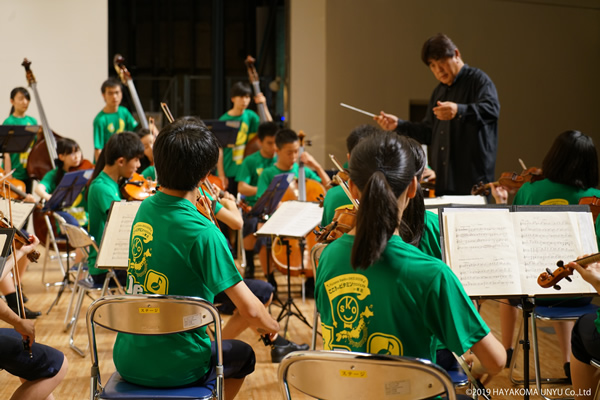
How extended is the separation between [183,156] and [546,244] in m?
1.20

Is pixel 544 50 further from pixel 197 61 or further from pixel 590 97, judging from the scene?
pixel 197 61

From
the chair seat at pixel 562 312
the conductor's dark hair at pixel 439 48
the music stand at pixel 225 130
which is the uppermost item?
the conductor's dark hair at pixel 439 48

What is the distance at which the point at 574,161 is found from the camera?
2.86 m

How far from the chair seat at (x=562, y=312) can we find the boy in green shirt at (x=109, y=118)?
446 centimetres

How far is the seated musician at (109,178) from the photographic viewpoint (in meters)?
3.52

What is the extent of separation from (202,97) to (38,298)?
22.4 ft

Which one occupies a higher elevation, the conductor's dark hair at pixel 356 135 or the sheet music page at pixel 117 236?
the conductor's dark hair at pixel 356 135

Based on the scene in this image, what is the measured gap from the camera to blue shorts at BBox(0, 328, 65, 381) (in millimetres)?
1922

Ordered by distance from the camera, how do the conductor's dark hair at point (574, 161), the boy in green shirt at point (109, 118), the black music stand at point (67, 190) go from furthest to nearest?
the boy in green shirt at point (109, 118), the black music stand at point (67, 190), the conductor's dark hair at point (574, 161)

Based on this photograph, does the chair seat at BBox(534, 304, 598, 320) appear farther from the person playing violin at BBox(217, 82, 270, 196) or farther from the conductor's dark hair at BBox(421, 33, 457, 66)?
the person playing violin at BBox(217, 82, 270, 196)

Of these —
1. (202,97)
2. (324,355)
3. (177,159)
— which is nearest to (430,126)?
(177,159)

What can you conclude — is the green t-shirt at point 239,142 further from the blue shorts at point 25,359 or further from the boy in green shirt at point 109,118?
the blue shorts at point 25,359

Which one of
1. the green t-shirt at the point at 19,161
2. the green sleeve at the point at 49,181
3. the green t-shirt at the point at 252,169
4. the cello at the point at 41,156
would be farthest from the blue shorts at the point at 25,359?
the green t-shirt at the point at 19,161

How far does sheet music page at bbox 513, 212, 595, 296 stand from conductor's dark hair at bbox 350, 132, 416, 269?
2.84ft
